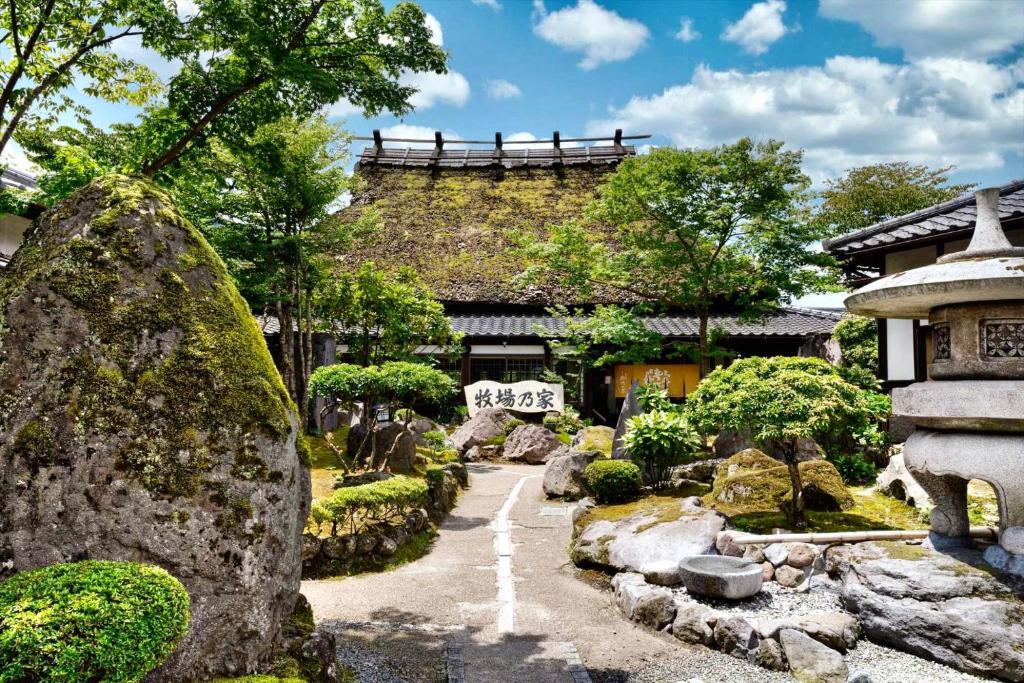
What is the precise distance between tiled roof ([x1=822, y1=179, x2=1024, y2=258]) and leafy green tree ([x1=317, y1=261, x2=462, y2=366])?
8.58 m

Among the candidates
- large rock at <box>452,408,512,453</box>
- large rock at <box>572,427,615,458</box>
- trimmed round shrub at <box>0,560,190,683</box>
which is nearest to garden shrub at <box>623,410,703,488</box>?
large rock at <box>572,427,615,458</box>

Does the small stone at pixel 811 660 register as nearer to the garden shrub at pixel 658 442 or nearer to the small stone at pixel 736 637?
the small stone at pixel 736 637

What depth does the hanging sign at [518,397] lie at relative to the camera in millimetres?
18469

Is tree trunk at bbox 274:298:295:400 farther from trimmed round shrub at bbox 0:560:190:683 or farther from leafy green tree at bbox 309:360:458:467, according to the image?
trimmed round shrub at bbox 0:560:190:683

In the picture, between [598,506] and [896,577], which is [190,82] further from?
[896,577]

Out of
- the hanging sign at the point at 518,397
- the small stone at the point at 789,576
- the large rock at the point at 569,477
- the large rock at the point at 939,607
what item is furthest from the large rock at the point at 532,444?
the large rock at the point at 939,607

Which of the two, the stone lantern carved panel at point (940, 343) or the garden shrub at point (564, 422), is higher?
the stone lantern carved panel at point (940, 343)

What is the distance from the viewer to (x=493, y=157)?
2833 cm

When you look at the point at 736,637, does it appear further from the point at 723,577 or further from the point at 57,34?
the point at 57,34

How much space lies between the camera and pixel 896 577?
5.74 meters

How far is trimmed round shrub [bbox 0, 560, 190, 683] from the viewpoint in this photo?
7.95ft

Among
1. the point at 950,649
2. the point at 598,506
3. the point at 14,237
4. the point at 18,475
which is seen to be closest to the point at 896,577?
the point at 950,649

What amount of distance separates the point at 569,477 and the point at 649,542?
166 inches

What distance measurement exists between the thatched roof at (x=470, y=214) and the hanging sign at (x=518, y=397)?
3.85 metres
